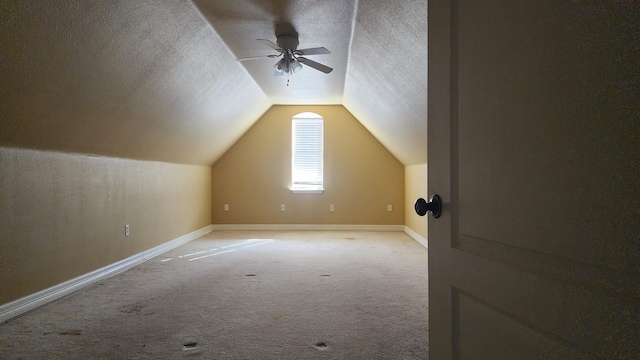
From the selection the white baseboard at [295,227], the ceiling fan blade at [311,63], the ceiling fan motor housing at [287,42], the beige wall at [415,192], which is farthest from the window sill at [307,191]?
the ceiling fan motor housing at [287,42]

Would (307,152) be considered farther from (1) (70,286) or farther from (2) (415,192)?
(1) (70,286)

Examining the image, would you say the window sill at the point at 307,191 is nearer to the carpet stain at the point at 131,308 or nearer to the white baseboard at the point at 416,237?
the white baseboard at the point at 416,237

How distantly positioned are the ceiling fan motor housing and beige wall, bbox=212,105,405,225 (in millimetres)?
3494

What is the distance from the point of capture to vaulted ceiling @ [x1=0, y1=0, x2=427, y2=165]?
2211 millimetres

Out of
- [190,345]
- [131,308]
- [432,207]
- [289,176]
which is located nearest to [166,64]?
[131,308]

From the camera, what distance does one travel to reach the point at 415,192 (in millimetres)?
6133

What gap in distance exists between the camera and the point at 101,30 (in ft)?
7.79

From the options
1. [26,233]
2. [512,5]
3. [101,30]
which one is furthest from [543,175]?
[26,233]

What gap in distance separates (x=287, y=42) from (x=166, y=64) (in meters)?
1.16

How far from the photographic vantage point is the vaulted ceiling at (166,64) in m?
2.21

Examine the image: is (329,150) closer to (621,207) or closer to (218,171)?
(218,171)

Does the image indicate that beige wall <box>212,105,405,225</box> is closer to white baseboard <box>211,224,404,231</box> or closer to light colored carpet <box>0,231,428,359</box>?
white baseboard <box>211,224,404,231</box>

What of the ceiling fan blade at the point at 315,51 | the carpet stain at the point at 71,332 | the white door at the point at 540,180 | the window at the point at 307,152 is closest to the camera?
the white door at the point at 540,180

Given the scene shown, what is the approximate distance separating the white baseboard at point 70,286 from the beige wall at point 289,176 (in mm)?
2067
